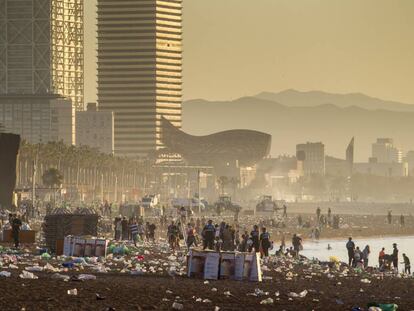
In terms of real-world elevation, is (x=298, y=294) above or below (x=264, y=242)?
below

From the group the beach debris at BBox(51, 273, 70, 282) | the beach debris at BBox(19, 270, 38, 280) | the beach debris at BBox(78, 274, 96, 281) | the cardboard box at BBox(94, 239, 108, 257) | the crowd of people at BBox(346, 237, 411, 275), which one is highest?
the cardboard box at BBox(94, 239, 108, 257)

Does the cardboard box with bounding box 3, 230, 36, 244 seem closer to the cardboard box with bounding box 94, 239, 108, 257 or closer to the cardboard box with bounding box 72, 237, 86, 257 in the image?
the cardboard box with bounding box 94, 239, 108, 257

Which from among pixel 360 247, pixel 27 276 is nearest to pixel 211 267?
pixel 27 276

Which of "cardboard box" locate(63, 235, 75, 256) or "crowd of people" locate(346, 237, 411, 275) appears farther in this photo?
"crowd of people" locate(346, 237, 411, 275)

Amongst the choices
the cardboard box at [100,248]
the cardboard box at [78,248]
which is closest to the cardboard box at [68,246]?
the cardboard box at [78,248]

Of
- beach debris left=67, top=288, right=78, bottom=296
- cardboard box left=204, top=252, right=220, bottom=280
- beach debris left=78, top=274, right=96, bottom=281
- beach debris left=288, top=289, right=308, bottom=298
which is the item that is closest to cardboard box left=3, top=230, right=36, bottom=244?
cardboard box left=204, top=252, right=220, bottom=280

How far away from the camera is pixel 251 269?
44969mm

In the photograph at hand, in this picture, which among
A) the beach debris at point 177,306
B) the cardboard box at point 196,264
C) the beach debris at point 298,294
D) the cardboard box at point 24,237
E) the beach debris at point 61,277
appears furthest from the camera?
the cardboard box at point 24,237

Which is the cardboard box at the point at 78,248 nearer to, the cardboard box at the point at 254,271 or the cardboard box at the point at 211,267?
the cardboard box at the point at 211,267

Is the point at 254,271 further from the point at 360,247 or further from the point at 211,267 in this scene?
the point at 360,247

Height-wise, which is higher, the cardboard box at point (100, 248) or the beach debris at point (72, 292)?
the cardboard box at point (100, 248)

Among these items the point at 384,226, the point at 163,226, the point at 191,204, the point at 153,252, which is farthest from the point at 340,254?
the point at 384,226

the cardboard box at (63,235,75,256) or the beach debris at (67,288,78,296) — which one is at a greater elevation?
the cardboard box at (63,235,75,256)

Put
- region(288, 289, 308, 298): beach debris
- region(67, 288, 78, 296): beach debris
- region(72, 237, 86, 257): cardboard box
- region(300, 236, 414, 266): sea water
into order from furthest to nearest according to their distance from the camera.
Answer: region(300, 236, 414, 266): sea water, region(72, 237, 86, 257): cardboard box, region(288, 289, 308, 298): beach debris, region(67, 288, 78, 296): beach debris
